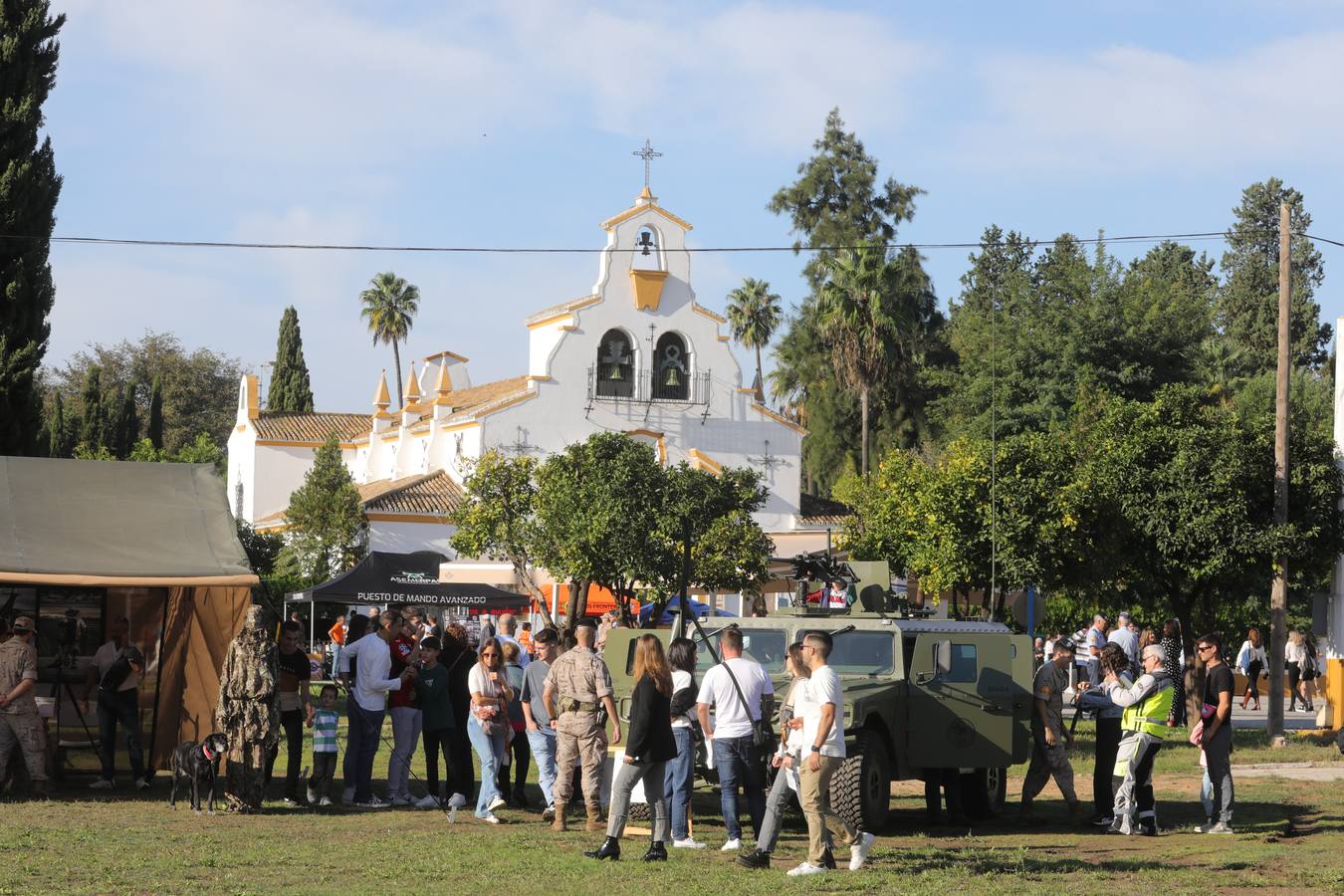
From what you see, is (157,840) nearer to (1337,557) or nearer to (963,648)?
(963,648)

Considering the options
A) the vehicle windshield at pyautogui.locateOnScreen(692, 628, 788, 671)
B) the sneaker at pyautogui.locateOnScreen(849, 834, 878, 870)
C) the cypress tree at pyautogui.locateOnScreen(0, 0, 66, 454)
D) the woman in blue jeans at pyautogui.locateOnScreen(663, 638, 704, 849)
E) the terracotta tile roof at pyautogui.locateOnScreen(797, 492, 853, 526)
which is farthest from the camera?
the terracotta tile roof at pyautogui.locateOnScreen(797, 492, 853, 526)

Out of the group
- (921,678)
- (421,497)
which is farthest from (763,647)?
(421,497)

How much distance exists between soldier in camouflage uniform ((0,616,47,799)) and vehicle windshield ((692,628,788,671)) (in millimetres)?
5790

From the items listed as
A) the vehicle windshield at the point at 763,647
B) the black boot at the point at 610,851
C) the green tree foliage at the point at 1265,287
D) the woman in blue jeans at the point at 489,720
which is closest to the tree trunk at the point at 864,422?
the green tree foliage at the point at 1265,287

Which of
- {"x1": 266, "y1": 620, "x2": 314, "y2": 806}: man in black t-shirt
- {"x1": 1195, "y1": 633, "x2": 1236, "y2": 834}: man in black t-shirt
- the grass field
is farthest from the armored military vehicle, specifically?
{"x1": 266, "y1": 620, "x2": 314, "y2": 806}: man in black t-shirt

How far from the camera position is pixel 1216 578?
2738cm

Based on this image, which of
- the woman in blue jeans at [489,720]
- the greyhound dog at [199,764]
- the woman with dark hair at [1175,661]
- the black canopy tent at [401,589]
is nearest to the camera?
the woman in blue jeans at [489,720]

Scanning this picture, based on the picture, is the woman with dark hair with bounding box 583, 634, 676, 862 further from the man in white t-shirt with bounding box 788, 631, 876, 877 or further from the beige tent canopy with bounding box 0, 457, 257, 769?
the beige tent canopy with bounding box 0, 457, 257, 769

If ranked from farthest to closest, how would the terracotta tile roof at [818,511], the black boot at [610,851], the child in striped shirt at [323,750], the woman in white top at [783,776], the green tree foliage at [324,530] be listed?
the terracotta tile roof at [818,511]
the green tree foliage at [324,530]
the child in striped shirt at [323,750]
the black boot at [610,851]
the woman in white top at [783,776]

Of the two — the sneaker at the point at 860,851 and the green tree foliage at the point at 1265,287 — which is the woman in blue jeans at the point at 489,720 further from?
the green tree foliage at the point at 1265,287

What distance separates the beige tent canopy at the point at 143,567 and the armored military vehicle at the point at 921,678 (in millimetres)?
4083

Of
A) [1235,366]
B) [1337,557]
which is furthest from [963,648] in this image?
[1235,366]

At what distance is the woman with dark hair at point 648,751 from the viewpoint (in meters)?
11.5

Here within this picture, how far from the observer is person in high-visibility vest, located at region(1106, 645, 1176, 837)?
13.5 meters
